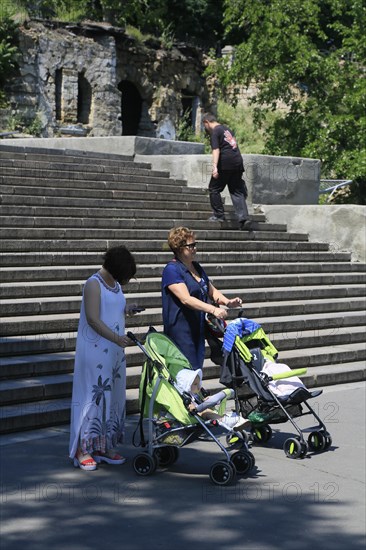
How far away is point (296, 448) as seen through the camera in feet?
24.2

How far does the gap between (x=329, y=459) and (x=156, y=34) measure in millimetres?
38969

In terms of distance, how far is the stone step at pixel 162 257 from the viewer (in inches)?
424

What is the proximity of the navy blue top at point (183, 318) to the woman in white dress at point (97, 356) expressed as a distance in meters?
0.58

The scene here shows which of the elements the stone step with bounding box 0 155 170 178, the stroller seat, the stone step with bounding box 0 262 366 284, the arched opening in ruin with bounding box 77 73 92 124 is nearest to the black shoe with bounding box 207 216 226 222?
the stone step with bounding box 0 262 366 284

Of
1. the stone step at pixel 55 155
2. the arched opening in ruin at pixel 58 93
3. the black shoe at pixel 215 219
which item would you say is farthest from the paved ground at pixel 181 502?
the arched opening in ruin at pixel 58 93

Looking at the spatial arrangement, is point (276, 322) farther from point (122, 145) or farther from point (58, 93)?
point (58, 93)

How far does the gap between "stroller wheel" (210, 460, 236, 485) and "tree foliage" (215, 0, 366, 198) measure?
17642 millimetres

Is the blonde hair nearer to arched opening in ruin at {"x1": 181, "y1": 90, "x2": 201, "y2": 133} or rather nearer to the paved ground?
the paved ground

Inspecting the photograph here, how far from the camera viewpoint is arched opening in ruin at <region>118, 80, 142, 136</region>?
39281 mm

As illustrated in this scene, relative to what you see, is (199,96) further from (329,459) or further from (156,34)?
(329,459)

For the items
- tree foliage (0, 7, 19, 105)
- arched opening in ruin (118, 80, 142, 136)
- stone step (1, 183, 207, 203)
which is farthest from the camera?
arched opening in ruin (118, 80, 142, 136)

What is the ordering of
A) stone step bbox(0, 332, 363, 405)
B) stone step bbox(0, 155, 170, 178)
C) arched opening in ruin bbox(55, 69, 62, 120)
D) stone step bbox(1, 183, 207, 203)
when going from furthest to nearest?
arched opening in ruin bbox(55, 69, 62, 120), stone step bbox(0, 155, 170, 178), stone step bbox(1, 183, 207, 203), stone step bbox(0, 332, 363, 405)

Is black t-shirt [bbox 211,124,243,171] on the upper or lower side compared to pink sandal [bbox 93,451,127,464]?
upper

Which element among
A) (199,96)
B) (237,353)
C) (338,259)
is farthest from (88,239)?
(199,96)
